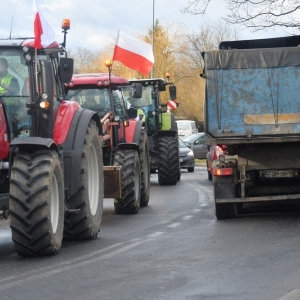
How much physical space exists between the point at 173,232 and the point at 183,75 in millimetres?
60379

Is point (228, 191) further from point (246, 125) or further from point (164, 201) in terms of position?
point (164, 201)

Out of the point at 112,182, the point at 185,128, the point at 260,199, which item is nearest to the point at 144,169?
the point at 112,182

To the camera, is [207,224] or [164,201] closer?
[207,224]

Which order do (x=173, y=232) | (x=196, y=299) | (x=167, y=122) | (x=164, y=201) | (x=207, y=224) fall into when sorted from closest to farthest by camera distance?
(x=196, y=299) → (x=173, y=232) → (x=207, y=224) → (x=164, y=201) → (x=167, y=122)

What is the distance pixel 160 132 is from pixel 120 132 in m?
7.70

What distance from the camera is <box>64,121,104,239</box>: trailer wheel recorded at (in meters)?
11.1

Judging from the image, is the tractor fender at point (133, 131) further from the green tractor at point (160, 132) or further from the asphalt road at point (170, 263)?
the green tractor at point (160, 132)

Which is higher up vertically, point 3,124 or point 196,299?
point 3,124

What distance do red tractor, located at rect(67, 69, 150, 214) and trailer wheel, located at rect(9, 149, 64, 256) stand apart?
18.4 ft

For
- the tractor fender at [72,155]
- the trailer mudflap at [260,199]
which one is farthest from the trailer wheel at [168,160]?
the tractor fender at [72,155]

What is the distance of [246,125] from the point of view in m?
14.0

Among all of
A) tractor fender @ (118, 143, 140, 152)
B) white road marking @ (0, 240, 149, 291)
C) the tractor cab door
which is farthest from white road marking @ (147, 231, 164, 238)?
the tractor cab door

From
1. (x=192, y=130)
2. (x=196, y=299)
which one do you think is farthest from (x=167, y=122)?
(x=192, y=130)

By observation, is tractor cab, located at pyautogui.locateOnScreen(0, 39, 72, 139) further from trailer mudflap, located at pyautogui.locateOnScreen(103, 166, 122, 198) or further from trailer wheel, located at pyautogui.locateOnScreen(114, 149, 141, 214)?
trailer wheel, located at pyautogui.locateOnScreen(114, 149, 141, 214)
